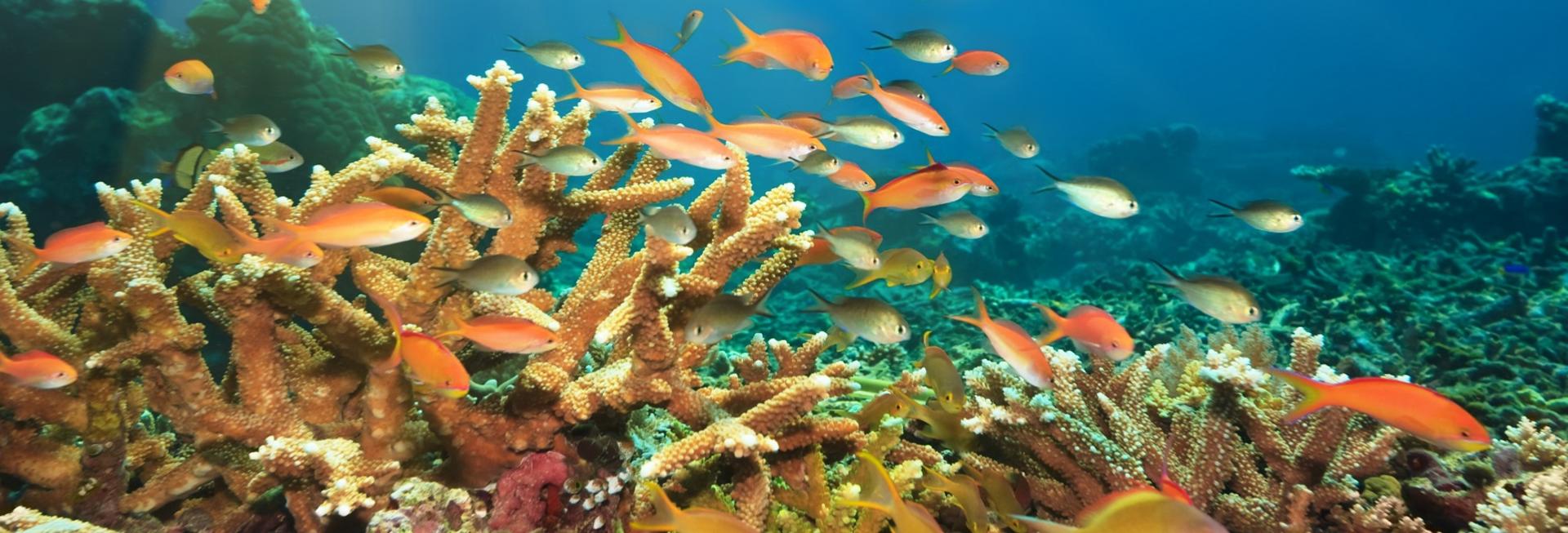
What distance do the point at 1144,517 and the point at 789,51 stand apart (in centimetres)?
328

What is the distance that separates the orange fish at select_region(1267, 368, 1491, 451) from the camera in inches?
84.1

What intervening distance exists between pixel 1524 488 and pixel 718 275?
3.16 meters

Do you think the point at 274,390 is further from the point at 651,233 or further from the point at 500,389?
the point at 651,233

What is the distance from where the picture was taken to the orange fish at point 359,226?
2393 mm

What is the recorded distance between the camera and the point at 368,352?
2740mm

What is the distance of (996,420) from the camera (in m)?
3.06

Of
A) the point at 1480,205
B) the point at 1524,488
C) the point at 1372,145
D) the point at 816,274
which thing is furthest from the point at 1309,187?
the point at 1524,488

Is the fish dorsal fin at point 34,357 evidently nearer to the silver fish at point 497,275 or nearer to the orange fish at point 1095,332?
the silver fish at point 497,275

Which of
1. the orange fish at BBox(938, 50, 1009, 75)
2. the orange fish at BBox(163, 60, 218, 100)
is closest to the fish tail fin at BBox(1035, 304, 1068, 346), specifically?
the orange fish at BBox(938, 50, 1009, 75)

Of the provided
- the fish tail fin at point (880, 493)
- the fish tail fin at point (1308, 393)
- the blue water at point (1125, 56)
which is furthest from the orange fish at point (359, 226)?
the blue water at point (1125, 56)

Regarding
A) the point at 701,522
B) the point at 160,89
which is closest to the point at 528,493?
the point at 701,522

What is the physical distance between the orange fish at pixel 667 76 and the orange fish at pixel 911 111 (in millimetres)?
1352

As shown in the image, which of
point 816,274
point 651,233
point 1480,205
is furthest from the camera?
point 816,274

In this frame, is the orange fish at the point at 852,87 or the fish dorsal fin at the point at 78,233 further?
the orange fish at the point at 852,87
